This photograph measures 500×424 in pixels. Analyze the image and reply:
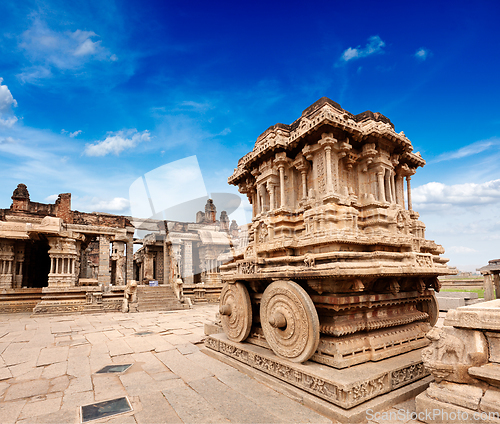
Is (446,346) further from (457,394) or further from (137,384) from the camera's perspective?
(137,384)

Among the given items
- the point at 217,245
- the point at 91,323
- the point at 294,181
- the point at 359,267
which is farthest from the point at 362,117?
the point at 217,245

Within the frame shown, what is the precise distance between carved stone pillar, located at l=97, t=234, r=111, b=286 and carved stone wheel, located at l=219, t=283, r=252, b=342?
1896 cm

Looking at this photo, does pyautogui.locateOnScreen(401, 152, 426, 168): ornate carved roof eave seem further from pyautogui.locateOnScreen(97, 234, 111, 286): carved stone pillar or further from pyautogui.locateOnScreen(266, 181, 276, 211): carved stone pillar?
pyautogui.locateOnScreen(97, 234, 111, 286): carved stone pillar

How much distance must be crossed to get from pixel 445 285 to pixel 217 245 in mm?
18768

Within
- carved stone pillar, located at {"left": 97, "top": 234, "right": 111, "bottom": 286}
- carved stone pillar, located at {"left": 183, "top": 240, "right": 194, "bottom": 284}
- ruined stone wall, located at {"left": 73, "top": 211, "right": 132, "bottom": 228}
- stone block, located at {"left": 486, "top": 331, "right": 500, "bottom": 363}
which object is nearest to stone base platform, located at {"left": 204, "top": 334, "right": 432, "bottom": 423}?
stone block, located at {"left": 486, "top": 331, "right": 500, "bottom": 363}

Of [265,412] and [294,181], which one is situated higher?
[294,181]

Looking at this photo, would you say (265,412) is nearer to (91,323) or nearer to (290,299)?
(290,299)

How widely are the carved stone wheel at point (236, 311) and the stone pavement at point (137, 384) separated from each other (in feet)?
1.99

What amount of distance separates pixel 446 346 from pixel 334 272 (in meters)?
1.34

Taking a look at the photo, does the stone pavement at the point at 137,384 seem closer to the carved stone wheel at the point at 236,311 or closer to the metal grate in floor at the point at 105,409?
the metal grate in floor at the point at 105,409

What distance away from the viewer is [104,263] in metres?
22.4

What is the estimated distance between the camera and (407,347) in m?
4.71

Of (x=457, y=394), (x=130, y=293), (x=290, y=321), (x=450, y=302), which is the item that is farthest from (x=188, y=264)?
(x=457, y=394)

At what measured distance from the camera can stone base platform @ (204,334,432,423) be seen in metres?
3.28
